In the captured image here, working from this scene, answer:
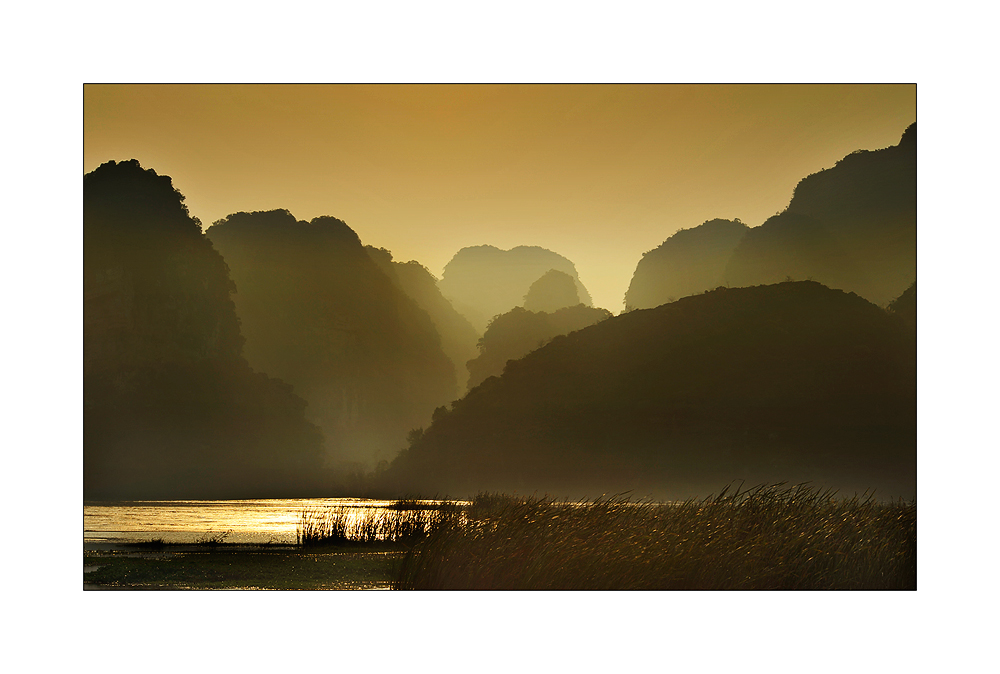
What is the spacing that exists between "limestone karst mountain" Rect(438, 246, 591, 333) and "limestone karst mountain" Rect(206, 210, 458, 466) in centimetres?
29

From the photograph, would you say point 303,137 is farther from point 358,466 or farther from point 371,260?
point 358,466

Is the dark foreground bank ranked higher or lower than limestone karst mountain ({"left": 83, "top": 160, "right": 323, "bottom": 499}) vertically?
lower

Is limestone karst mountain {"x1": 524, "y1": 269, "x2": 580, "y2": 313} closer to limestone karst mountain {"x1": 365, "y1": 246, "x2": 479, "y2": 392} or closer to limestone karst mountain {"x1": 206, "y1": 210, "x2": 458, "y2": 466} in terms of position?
limestone karst mountain {"x1": 365, "y1": 246, "x2": 479, "y2": 392}

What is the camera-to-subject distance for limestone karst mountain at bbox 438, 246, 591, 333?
14.3ft

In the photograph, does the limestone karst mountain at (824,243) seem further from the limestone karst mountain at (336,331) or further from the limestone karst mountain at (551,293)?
the limestone karst mountain at (336,331)

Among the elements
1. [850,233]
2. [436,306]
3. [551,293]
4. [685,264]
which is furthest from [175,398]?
[850,233]

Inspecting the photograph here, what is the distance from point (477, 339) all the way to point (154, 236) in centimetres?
226

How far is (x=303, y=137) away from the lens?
4387mm

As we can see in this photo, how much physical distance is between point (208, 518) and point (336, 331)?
148 centimetres

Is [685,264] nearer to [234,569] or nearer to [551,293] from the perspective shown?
[551,293]

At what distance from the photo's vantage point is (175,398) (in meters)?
4.30

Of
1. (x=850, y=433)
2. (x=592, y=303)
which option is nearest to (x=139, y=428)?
(x=592, y=303)

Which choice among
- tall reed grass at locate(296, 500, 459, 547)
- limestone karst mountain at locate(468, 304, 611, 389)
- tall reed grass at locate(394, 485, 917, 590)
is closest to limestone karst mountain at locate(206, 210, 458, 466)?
limestone karst mountain at locate(468, 304, 611, 389)

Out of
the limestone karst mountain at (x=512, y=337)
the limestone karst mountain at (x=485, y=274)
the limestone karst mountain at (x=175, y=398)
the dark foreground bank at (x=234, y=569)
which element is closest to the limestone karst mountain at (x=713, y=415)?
the limestone karst mountain at (x=512, y=337)
